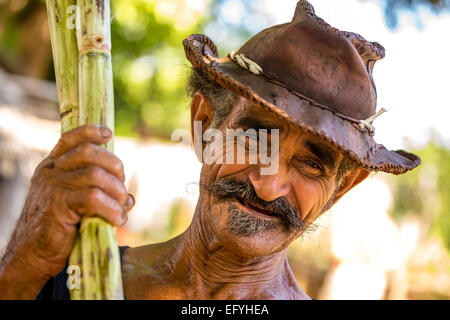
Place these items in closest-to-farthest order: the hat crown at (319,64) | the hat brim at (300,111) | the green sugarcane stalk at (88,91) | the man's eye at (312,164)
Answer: the green sugarcane stalk at (88,91) → the hat brim at (300,111) → the hat crown at (319,64) → the man's eye at (312,164)

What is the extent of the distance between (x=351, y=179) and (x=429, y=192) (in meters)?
18.5

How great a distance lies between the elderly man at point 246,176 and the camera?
1.59m

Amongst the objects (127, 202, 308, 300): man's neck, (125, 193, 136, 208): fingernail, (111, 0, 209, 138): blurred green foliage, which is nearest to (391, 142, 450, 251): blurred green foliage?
(111, 0, 209, 138): blurred green foliage

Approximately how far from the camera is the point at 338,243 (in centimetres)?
872

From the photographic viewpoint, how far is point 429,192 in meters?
19.4

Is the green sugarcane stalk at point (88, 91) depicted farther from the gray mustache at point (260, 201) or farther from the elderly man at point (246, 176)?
the gray mustache at point (260, 201)

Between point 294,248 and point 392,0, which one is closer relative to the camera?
point 392,0

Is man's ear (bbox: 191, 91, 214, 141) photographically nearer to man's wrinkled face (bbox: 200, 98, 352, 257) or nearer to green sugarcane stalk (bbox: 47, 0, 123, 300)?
man's wrinkled face (bbox: 200, 98, 352, 257)

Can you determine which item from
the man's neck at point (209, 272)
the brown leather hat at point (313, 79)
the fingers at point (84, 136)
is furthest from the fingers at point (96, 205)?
the man's neck at point (209, 272)

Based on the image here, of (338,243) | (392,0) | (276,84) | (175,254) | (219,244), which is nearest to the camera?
(276,84)

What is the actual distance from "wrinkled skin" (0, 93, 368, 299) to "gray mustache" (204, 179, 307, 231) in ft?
0.08

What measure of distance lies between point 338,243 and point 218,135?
22.4 feet

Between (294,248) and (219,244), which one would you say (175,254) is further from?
(294,248)
